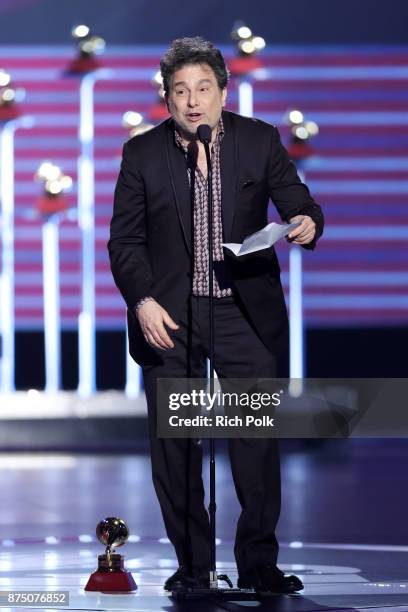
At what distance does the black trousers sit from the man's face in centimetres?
37

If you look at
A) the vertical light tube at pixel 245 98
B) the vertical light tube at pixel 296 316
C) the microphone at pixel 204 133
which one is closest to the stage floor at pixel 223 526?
the vertical light tube at pixel 296 316

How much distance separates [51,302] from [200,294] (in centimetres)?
487

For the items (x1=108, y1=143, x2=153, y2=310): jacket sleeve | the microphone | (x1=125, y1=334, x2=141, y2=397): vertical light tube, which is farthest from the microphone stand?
(x1=125, y1=334, x2=141, y2=397): vertical light tube

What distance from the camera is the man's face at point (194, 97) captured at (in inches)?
116

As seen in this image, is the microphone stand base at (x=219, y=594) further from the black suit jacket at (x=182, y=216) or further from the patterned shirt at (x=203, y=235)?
the patterned shirt at (x=203, y=235)

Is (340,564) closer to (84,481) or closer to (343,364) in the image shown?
(84,481)

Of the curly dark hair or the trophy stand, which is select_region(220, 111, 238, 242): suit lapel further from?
the trophy stand

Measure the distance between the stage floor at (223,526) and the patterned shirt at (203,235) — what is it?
0.63 meters

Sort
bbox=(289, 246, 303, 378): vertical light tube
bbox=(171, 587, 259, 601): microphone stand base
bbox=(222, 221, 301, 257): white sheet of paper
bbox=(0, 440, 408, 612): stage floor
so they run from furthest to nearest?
bbox=(289, 246, 303, 378): vertical light tube → bbox=(0, 440, 408, 612): stage floor → bbox=(171, 587, 259, 601): microphone stand base → bbox=(222, 221, 301, 257): white sheet of paper

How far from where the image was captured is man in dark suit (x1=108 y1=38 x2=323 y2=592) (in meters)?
3.02

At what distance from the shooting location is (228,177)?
3.04 metres

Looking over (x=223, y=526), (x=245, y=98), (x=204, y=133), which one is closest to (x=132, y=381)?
(x=245, y=98)

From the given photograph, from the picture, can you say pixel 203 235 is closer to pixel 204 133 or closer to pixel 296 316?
pixel 204 133

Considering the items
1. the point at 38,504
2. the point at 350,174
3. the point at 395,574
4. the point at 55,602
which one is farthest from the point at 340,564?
the point at 350,174
